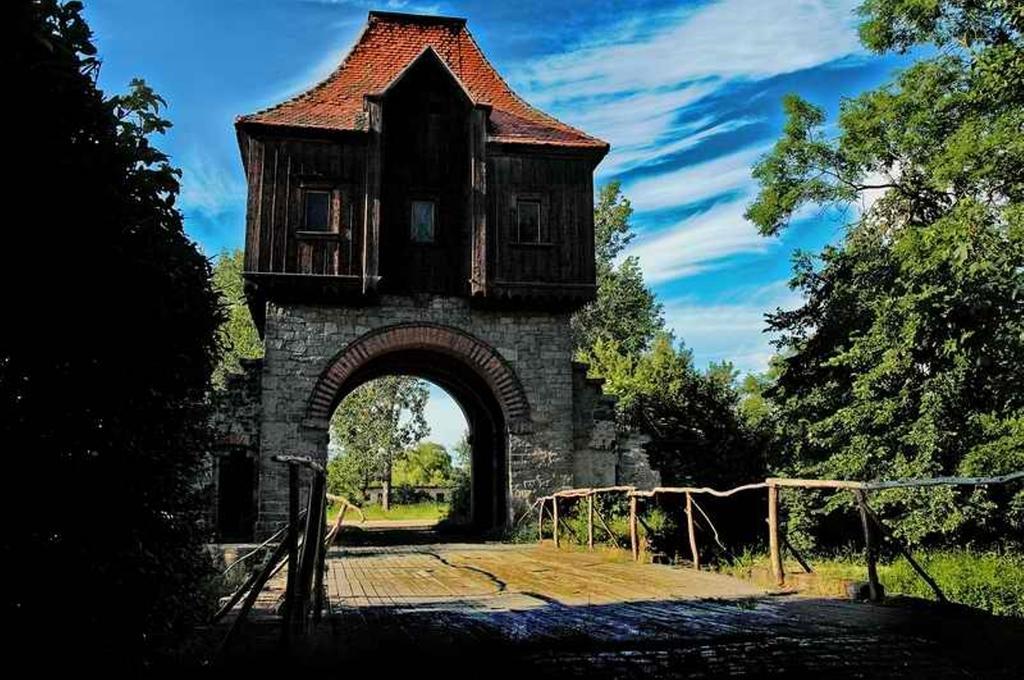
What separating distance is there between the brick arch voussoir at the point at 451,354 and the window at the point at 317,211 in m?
2.25

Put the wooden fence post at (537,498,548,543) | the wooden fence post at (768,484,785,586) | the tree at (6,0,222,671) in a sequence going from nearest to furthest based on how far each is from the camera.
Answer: the tree at (6,0,222,671), the wooden fence post at (768,484,785,586), the wooden fence post at (537,498,548,543)

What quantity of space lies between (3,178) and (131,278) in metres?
0.74

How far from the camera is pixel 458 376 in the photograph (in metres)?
20.1

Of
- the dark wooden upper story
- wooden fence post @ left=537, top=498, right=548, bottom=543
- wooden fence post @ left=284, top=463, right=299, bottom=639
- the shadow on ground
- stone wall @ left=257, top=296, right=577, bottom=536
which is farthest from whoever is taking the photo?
the dark wooden upper story

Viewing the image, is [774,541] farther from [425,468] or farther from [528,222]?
[425,468]

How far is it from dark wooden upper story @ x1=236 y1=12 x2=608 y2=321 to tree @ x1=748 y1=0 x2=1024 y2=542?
15.2ft

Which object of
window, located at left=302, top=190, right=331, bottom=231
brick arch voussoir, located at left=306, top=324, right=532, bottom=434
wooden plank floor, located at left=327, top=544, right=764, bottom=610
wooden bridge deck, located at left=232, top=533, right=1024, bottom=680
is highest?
window, located at left=302, top=190, right=331, bottom=231

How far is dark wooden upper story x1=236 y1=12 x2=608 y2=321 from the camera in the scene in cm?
1644

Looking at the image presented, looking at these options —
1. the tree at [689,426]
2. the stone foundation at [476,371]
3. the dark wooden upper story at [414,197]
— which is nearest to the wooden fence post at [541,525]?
the stone foundation at [476,371]

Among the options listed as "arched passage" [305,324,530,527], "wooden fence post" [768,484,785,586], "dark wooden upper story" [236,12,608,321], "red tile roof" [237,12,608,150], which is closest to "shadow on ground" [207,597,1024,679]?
"wooden fence post" [768,484,785,586]

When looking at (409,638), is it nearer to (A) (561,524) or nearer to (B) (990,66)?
(A) (561,524)

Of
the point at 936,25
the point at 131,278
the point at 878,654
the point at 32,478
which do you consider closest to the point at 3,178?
the point at 131,278

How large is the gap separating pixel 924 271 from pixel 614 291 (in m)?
23.2

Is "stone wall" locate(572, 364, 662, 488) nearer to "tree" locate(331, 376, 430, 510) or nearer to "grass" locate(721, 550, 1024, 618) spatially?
"grass" locate(721, 550, 1024, 618)
